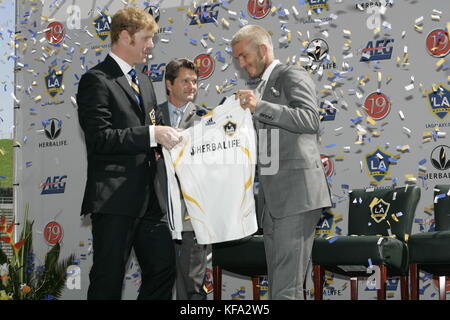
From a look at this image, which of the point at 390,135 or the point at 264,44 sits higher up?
the point at 264,44

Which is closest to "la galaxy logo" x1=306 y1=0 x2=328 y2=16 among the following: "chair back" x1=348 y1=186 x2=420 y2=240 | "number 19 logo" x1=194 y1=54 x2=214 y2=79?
"number 19 logo" x1=194 y1=54 x2=214 y2=79

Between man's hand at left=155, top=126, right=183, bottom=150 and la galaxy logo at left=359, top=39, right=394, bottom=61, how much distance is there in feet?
8.77

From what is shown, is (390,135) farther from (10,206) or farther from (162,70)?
(10,206)

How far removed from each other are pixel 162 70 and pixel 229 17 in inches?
32.7

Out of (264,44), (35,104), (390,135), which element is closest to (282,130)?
(264,44)

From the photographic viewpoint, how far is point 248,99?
3.19 meters

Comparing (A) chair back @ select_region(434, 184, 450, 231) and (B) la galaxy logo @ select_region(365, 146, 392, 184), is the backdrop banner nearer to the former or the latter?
(B) la galaxy logo @ select_region(365, 146, 392, 184)

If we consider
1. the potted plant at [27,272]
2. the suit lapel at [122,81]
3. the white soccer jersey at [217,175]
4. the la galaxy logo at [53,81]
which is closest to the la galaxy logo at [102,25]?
the la galaxy logo at [53,81]

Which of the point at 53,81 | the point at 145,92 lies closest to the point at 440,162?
the point at 145,92

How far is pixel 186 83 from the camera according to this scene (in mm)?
4477

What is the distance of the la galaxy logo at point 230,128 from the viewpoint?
332 cm

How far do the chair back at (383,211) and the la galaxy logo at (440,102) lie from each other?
0.74m

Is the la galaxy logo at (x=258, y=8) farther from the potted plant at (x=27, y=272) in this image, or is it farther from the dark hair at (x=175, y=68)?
the potted plant at (x=27, y=272)

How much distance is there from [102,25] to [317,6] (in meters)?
2.23
